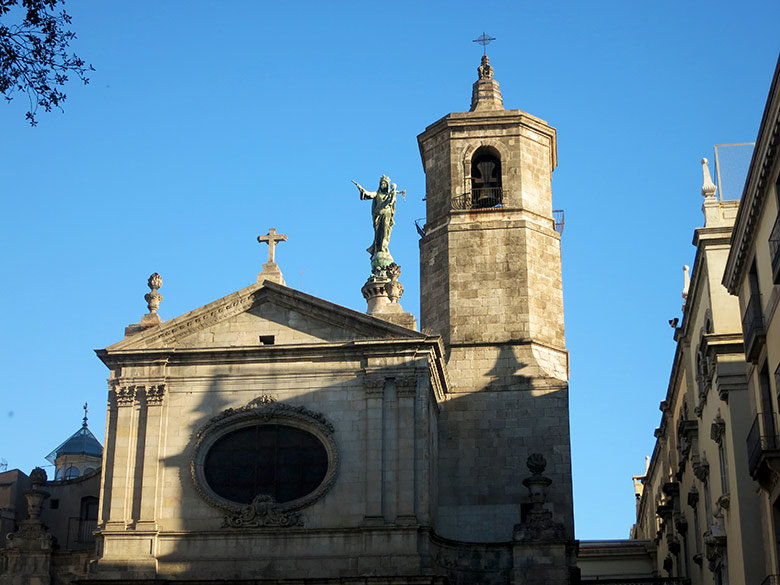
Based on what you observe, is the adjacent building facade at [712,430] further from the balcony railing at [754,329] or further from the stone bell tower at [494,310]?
the stone bell tower at [494,310]

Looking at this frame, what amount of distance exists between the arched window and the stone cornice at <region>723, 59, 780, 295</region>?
12628 millimetres

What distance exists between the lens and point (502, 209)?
37938 millimetres

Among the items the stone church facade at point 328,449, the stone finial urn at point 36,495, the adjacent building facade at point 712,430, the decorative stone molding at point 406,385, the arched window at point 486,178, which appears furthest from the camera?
the arched window at point 486,178

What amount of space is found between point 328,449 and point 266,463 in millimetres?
1521

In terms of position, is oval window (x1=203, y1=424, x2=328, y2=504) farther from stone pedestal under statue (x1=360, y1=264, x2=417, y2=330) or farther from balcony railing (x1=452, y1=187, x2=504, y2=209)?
balcony railing (x1=452, y1=187, x2=504, y2=209)

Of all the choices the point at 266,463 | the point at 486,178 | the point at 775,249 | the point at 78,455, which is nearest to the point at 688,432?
the point at 486,178

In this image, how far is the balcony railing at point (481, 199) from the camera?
1506 inches

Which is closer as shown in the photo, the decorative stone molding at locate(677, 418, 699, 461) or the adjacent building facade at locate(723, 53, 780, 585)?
the adjacent building facade at locate(723, 53, 780, 585)

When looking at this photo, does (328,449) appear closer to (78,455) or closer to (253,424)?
(253,424)

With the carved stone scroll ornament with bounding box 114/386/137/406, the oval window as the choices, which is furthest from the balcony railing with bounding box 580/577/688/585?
the carved stone scroll ornament with bounding box 114/386/137/406

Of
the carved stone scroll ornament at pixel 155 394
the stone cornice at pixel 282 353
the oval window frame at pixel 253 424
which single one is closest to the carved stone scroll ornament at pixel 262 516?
the oval window frame at pixel 253 424

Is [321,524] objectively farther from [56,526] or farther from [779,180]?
[779,180]

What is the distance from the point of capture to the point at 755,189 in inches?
922

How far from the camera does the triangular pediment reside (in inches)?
1281
